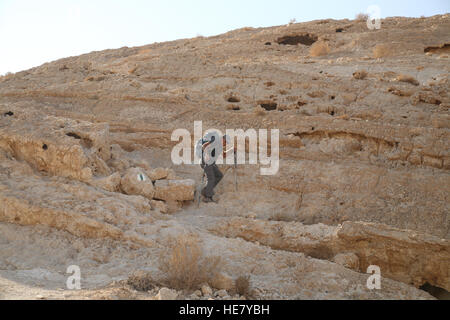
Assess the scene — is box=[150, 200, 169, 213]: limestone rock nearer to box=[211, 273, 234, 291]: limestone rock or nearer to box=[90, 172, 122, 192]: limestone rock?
box=[90, 172, 122, 192]: limestone rock

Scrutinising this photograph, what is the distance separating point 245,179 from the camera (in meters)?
6.10

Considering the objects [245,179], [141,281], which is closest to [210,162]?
[245,179]

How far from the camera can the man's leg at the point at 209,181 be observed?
5.73 meters

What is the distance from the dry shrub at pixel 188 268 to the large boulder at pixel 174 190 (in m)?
1.53

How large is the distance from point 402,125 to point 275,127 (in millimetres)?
2125

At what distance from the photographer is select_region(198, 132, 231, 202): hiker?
18.8ft

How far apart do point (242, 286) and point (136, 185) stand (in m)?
2.39

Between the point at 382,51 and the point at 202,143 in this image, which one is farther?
the point at 382,51

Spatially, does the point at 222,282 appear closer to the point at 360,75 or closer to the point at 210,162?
the point at 210,162
